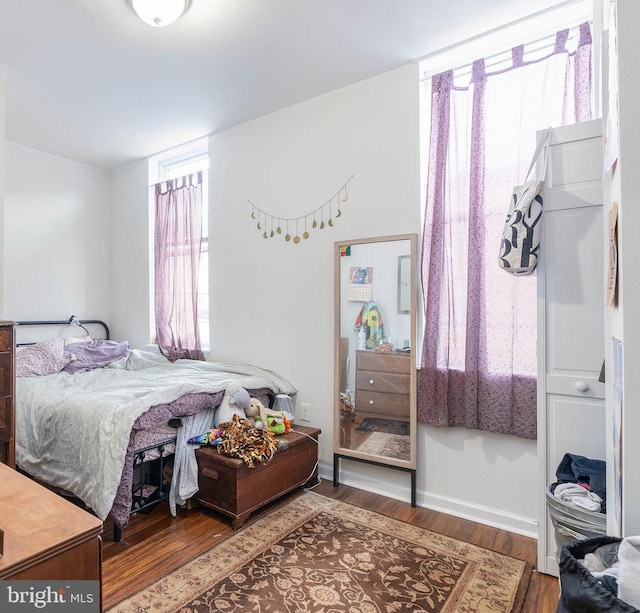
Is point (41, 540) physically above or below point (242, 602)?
above

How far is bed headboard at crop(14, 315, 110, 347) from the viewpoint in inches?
152

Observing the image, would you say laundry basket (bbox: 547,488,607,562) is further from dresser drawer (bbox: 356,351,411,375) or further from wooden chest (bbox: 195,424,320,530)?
wooden chest (bbox: 195,424,320,530)

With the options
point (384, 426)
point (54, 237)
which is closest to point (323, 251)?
point (384, 426)

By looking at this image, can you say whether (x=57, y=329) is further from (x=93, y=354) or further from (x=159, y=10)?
(x=159, y=10)

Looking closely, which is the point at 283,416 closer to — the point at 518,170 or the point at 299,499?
the point at 299,499

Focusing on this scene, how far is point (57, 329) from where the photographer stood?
13.5 feet

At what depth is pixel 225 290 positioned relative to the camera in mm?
3551

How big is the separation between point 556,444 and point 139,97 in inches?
130

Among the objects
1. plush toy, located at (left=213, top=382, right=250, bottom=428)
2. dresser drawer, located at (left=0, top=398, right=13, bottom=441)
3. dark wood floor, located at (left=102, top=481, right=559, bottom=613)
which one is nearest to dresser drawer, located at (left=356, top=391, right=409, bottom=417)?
dark wood floor, located at (left=102, top=481, right=559, bottom=613)

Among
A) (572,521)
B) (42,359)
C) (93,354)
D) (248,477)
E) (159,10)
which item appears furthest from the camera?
(93,354)

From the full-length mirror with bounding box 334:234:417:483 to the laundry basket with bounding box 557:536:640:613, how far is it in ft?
5.64

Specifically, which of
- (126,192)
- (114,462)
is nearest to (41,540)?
(114,462)

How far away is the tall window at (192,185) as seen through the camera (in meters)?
3.74

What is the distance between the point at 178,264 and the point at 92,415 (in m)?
1.90
